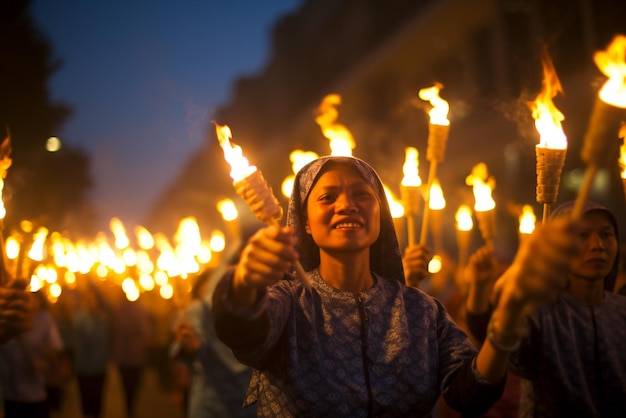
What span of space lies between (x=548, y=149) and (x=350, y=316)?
988 mm

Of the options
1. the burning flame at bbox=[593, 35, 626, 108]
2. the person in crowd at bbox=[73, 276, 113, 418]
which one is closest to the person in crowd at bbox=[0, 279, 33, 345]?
the burning flame at bbox=[593, 35, 626, 108]

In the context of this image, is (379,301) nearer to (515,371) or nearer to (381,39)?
(515,371)

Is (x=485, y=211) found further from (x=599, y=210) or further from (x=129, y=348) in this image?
(x=129, y=348)

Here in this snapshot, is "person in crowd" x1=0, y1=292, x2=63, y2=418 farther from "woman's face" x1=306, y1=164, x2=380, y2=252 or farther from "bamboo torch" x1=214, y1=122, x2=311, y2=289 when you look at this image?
"bamboo torch" x1=214, y1=122, x2=311, y2=289

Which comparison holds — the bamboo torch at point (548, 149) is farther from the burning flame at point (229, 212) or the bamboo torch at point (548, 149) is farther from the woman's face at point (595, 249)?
the burning flame at point (229, 212)

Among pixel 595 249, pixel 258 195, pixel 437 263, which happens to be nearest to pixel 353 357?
pixel 258 195

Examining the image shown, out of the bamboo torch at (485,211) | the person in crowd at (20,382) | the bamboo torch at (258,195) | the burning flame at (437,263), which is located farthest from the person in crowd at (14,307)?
the burning flame at (437,263)

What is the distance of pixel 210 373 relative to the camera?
5.19 meters

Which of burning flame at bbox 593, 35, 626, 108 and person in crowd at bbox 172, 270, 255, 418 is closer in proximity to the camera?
burning flame at bbox 593, 35, 626, 108

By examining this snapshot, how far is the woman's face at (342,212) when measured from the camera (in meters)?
2.58

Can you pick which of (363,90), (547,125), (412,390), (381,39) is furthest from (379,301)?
(363,90)

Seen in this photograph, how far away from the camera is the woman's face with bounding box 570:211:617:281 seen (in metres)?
3.23

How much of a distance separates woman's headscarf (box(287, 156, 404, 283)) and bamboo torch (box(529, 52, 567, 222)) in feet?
2.21

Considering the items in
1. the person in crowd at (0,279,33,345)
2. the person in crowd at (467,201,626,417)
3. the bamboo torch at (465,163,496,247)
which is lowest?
the person in crowd at (467,201,626,417)
